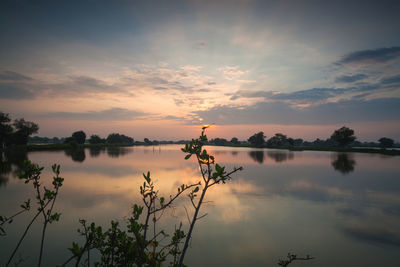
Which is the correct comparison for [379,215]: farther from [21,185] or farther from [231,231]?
[21,185]

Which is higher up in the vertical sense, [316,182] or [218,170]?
[218,170]

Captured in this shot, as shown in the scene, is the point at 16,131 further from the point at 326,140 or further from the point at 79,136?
the point at 326,140

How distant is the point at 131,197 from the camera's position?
16.0 m

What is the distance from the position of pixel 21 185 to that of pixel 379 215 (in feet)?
98.9

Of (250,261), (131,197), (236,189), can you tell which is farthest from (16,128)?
(250,261)

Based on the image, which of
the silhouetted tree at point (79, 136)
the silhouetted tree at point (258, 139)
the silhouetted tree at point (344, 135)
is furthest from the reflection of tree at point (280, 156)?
the silhouetted tree at point (79, 136)

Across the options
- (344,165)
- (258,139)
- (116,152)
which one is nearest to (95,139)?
(116,152)

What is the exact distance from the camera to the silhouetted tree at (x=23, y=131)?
73.1 meters

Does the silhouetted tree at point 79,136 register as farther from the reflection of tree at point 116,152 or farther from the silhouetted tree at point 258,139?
the silhouetted tree at point 258,139

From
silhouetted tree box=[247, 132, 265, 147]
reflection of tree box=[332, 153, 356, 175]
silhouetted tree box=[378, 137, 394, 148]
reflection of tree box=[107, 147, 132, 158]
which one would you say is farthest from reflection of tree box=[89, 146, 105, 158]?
silhouetted tree box=[378, 137, 394, 148]

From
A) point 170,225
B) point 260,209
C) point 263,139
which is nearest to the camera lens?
point 170,225

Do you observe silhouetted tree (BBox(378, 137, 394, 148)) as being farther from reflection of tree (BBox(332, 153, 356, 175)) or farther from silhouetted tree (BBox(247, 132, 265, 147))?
reflection of tree (BBox(332, 153, 356, 175))

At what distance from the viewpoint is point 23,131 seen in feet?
250

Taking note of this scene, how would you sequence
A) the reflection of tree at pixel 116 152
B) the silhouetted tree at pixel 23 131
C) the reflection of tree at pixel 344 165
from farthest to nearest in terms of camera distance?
the silhouetted tree at pixel 23 131, the reflection of tree at pixel 116 152, the reflection of tree at pixel 344 165
